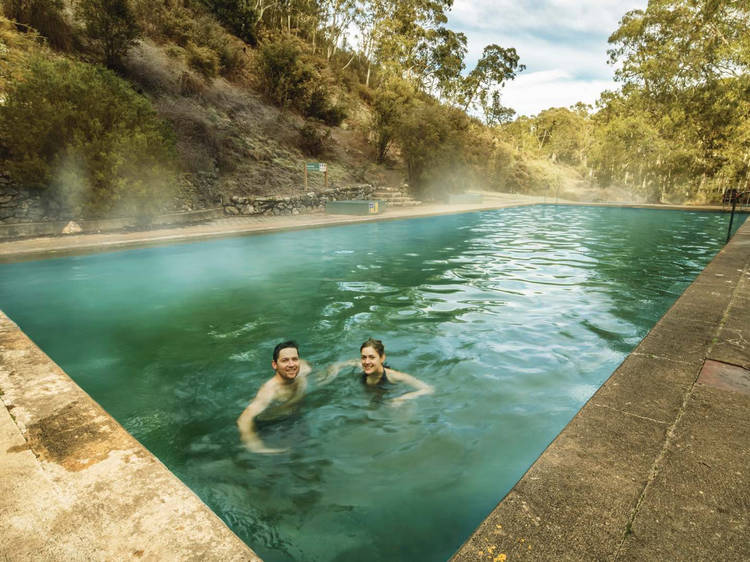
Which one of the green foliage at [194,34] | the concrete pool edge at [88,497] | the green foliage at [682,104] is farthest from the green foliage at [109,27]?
the green foliage at [682,104]

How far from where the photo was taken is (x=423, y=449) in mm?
3684

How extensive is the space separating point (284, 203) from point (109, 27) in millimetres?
8700

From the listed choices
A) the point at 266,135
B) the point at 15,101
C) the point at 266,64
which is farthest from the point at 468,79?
the point at 15,101

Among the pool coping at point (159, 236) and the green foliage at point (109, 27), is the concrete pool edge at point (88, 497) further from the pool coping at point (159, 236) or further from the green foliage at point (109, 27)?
the green foliage at point (109, 27)

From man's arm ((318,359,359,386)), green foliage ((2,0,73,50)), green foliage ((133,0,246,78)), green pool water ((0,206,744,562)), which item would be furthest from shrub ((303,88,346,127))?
man's arm ((318,359,359,386))

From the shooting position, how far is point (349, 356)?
215 inches

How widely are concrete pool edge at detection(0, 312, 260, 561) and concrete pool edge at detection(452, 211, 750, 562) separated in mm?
1015

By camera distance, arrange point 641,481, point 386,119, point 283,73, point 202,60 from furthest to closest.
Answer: point 386,119 → point 283,73 → point 202,60 → point 641,481

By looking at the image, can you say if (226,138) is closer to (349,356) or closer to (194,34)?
(194,34)

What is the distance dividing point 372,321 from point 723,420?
14.4ft

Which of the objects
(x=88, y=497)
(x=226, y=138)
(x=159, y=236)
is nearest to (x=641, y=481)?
(x=88, y=497)

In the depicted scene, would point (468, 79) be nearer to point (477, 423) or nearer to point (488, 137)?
point (488, 137)

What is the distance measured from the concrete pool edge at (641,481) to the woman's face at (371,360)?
1.93m

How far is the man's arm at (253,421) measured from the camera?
366cm
